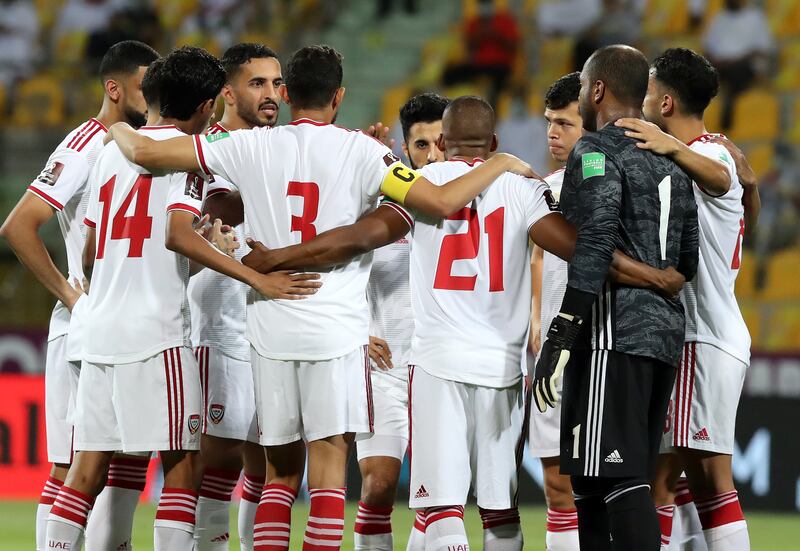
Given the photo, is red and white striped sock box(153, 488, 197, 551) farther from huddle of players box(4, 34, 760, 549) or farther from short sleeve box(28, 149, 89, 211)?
short sleeve box(28, 149, 89, 211)

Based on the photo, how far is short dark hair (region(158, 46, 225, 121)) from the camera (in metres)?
4.95

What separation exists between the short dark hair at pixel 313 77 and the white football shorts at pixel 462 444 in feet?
4.11

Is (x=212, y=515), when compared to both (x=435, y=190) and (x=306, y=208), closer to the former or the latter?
(x=306, y=208)

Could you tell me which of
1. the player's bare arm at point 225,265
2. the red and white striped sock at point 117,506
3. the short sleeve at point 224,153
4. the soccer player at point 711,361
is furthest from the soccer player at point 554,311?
the red and white striped sock at point 117,506

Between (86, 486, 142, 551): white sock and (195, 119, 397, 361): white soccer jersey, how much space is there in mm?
1039

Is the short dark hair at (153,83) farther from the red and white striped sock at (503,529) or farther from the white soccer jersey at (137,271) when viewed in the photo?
the red and white striped sock at (503,529)

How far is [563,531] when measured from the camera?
5.53m

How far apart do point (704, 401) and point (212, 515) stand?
7.88 feet

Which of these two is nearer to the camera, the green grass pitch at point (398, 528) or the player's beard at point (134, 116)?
the player's beard at point (134, 116)

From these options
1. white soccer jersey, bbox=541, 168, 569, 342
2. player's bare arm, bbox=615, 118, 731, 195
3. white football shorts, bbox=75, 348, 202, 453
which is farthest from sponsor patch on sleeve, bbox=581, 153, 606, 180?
white football shorts, bbox=75, 348, 202, 453

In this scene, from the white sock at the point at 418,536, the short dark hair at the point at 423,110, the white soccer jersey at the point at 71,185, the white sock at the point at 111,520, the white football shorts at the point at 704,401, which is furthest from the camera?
the short dark hair at the point at 423,110

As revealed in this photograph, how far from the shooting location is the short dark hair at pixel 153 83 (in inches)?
196

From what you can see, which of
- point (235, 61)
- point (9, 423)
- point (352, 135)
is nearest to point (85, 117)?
point (9, 423)

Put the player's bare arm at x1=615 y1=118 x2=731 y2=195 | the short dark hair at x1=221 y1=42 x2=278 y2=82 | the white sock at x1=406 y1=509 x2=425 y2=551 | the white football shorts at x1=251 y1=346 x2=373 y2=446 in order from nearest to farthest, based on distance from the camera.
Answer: the player's bare arm at x1=615 y1=118 x2=731 y2=195 → the white football shorts at x1=251 y1=346 x2=373 y2=446 → the white sock at x1=406 y1=509 x2=425 y2=551 → the short dark hair at x1=221 y1=42 x2=278 y2=82
